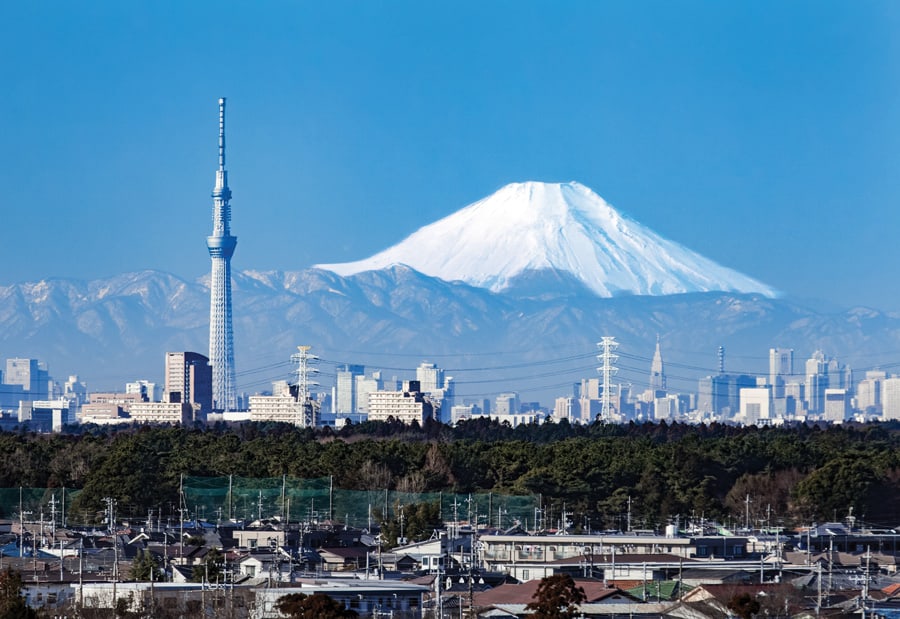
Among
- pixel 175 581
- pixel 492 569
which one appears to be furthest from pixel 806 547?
pixel 175 581

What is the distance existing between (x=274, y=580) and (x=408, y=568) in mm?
7749

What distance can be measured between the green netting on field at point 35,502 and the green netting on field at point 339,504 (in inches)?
152

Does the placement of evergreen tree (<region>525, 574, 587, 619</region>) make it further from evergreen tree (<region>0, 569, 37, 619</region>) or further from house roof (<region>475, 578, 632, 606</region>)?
evergreen tree (<region>0, 569, 37, 619</region>)

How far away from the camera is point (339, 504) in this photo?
64.2 m

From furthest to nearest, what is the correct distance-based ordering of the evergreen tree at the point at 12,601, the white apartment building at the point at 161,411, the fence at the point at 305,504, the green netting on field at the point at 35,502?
the white apartment building at the point at 161,411 → the fence at the point at 305,504 → the green netting on field at the point at 35,502 → the evergreen tree at the point at 12,601

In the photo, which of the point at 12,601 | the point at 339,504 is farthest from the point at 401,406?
the point at 12,601

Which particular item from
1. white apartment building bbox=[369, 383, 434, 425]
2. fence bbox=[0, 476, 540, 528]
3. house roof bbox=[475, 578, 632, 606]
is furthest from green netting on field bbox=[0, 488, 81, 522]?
white apartment building bbox=[369, 383, 434, 425]

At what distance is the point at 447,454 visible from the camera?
73.6m

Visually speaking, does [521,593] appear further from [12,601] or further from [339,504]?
[339,504]

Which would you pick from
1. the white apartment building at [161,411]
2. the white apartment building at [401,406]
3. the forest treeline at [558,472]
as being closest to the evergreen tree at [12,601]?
the forest treeline at [558,472]

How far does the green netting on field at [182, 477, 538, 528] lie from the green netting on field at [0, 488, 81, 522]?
12.7 feet

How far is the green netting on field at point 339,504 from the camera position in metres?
62.6

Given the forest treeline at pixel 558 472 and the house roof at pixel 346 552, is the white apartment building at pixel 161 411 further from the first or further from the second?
the house roof at pixel 346 552

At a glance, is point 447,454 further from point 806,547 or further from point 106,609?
point 106,609
